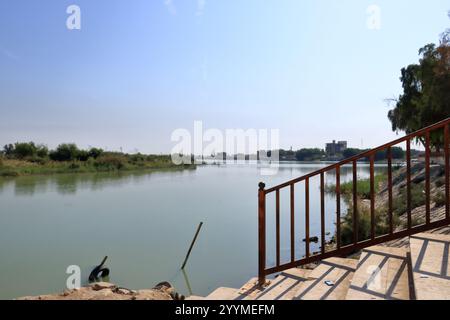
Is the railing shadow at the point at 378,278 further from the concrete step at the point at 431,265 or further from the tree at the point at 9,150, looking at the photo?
the tree at the point at 9,150

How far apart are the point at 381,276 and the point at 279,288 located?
0.81 metres

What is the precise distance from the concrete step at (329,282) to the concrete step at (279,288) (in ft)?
0.26

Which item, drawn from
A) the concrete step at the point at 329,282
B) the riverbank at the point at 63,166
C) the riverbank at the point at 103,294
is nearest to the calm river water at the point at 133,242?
the riverbank at the point at 103,294

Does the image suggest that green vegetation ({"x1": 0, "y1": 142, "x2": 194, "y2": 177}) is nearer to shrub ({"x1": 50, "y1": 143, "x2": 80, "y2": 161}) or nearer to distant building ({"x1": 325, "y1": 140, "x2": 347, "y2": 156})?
shrub ({"x1": 50, "y1": 143, "x2": 80, "y2": 161})

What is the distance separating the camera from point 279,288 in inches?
101

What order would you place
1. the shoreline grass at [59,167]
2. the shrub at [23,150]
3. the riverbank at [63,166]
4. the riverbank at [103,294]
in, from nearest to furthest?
the riverbank at [103,294] → the shoreline grass at [59,167] → the riverbank at [63,166] → the shrub at [23,150]

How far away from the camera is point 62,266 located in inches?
213

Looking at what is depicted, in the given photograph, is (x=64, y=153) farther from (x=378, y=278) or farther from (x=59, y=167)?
(x=378, y=278)

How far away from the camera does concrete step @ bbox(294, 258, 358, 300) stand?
2.16 metres

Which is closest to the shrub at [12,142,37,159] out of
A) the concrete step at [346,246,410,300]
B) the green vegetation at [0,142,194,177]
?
the green vegetation at [0,142,194,177]

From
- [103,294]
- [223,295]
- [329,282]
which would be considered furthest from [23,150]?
[329,282]

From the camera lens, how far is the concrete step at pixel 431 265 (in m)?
1.70
